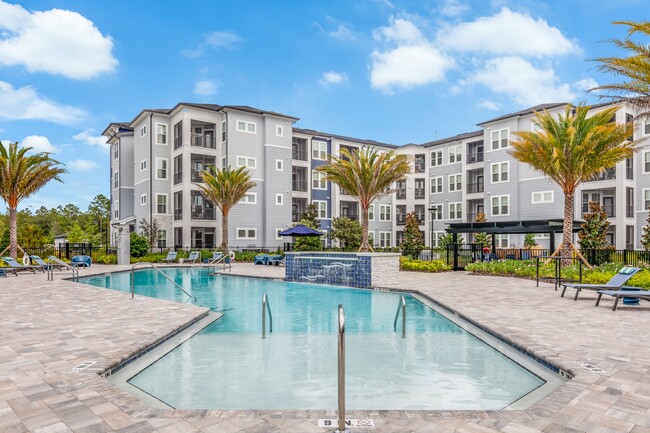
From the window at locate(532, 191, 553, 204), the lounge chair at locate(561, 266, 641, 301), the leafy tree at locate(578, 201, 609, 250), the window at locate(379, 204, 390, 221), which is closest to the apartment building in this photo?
the window at locate(532, 191, 553, 204)

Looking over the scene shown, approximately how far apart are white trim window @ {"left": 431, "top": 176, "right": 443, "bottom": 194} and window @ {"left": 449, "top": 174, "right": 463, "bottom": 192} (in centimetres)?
139

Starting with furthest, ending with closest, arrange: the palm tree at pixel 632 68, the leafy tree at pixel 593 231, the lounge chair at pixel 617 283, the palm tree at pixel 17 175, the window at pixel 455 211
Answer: the window at pixel 455 211 → the palm tree at pixel 17 175 → the leafy tree at pixel 593 231 → the palm tree at pixel 632 68 → the lounge chair at pixel 617 283

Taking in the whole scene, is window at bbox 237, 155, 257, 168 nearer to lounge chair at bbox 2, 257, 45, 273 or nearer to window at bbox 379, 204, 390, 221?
window at bbox 379, 204, 390, 221

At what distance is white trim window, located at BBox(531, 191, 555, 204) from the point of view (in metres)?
36.0

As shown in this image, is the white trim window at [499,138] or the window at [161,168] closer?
the window at [161,168]

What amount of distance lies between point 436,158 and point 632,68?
33.3m

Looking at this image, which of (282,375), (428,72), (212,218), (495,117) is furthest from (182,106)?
(282,375)

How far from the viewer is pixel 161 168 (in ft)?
124

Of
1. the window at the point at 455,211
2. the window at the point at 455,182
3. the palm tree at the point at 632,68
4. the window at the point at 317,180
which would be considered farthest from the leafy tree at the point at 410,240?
the palm tree at the point at 632,68

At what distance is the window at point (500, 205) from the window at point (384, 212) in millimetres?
13190

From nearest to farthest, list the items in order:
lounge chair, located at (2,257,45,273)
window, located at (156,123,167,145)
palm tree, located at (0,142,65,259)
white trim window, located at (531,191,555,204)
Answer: lounge chair, located at (2,257,45,273)
palm tree, located at (0,142,65,259)
white trim window, located at (531,191,555,204)
window, located at (156,123,167,145)

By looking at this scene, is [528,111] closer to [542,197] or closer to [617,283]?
[542,197]

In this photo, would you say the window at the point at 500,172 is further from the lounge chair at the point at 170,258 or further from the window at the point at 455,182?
the lounge chair at the point at 170,258

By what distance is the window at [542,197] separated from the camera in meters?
36.1
